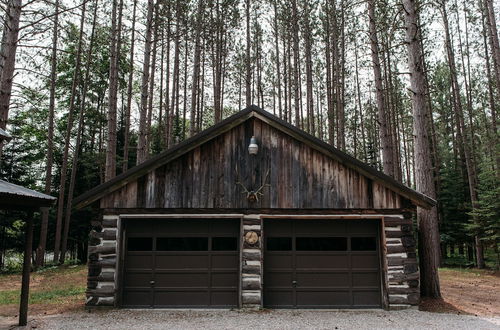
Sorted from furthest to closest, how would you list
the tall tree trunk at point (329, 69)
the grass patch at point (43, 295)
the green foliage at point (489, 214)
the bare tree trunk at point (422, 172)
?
1. the tall tree trunk at point (329, 69)
2. the green foliage at point (489, 214)
3. the grass patch at point (43, 295)
4. the bare tree trunk at point (422, 172)

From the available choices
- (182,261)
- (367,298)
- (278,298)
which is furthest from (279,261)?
(182,261)

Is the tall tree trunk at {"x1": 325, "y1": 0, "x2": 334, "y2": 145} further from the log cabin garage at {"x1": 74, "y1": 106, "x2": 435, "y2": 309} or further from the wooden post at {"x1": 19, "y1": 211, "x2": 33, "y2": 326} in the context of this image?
the wooden post at {"x1": 19, "y1": 211, "x2": 33, "y2": 326}

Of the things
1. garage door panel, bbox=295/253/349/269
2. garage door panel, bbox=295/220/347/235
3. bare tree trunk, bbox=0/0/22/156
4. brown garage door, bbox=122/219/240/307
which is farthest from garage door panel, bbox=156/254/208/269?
bare tree trunk, bbox=0/0/22/156

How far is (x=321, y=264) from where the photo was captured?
929 cm

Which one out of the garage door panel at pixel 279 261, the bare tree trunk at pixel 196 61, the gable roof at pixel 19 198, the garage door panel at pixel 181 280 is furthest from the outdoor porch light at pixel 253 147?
the bare tree trunk at pixel 196 61

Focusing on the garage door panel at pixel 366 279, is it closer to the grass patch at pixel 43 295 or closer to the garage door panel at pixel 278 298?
the garage door panel at pixel 278 298

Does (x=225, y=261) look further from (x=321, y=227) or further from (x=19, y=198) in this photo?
(x=19, y=198)

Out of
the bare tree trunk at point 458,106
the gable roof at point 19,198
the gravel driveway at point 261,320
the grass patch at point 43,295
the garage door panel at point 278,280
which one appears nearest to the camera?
the gable roof at point 19,198

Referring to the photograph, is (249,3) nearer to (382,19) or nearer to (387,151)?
(382,19)

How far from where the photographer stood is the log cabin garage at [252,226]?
29.7 ft

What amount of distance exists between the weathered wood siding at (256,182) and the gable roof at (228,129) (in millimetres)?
179

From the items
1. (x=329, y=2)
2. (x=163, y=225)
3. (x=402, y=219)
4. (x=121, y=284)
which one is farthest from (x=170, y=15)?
(x=402, y=219)

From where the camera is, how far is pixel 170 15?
1580 cm

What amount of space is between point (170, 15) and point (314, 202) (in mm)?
11217
